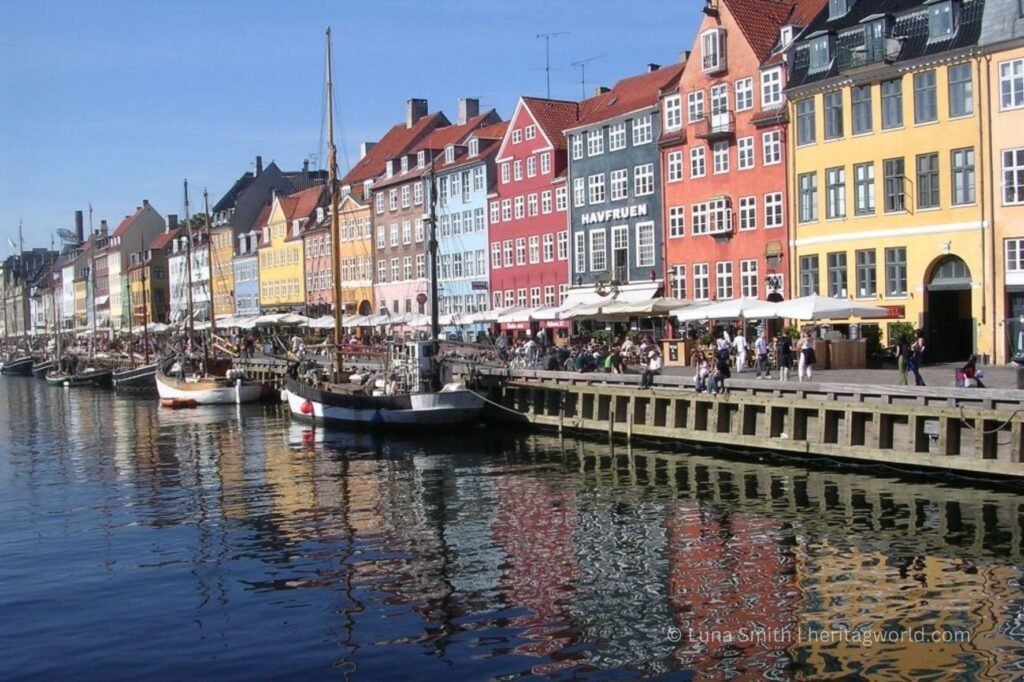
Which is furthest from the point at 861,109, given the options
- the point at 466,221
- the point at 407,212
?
the point at 407,212

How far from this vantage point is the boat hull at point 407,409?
41.6m

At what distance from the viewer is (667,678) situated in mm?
13984

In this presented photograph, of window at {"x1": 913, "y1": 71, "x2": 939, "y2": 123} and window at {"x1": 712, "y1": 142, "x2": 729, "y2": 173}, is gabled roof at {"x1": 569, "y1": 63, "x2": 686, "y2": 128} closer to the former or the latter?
window at {"x1": 712, "y1": 142, "x2": 729, "y2": 173}

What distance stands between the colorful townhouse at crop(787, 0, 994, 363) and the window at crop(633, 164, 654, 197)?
34.4 feet

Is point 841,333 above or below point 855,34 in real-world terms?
below

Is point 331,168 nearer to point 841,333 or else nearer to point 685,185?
point 685,185

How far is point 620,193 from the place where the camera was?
61.0 metres

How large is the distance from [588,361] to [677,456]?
999 cm

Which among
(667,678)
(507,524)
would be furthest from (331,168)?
(667,678)

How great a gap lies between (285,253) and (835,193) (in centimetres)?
6775

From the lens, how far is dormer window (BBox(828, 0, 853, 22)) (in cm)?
4756

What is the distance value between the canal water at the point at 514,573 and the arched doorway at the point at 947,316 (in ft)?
49.1

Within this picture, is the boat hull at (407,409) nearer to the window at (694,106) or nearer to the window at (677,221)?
the window at (677,221)

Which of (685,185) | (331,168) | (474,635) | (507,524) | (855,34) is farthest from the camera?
(685,185)
